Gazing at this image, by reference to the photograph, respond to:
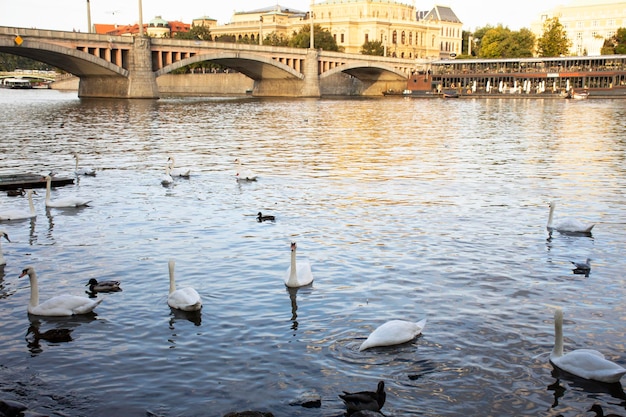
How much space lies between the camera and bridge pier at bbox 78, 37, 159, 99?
82.5 metres

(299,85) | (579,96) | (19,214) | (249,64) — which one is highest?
(249,64)

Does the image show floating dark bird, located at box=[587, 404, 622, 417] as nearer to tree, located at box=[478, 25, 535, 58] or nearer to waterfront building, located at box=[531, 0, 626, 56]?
tree, located at box=[478, 25, 535, 58]

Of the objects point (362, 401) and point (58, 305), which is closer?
point (362, 401)

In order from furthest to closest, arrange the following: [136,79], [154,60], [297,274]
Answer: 1. [154,60]
2. [136,79]
3. [297,274]

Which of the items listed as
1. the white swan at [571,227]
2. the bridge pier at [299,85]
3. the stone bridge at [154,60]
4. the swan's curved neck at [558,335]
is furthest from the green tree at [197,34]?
the swan's curved neck at [558,335]

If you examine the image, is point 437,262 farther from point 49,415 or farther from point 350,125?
point 350,125

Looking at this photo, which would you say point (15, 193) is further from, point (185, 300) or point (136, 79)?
point (136, 79)

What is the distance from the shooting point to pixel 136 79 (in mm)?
83188

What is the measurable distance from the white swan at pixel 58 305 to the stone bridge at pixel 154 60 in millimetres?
61739

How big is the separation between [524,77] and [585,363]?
11922cm

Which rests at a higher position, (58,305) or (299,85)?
(299,85)

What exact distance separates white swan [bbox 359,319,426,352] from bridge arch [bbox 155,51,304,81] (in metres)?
78.5

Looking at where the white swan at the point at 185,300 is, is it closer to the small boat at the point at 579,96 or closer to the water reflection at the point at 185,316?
the water reflection at the point at 185,316

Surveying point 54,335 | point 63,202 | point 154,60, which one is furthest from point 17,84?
point 54,335
